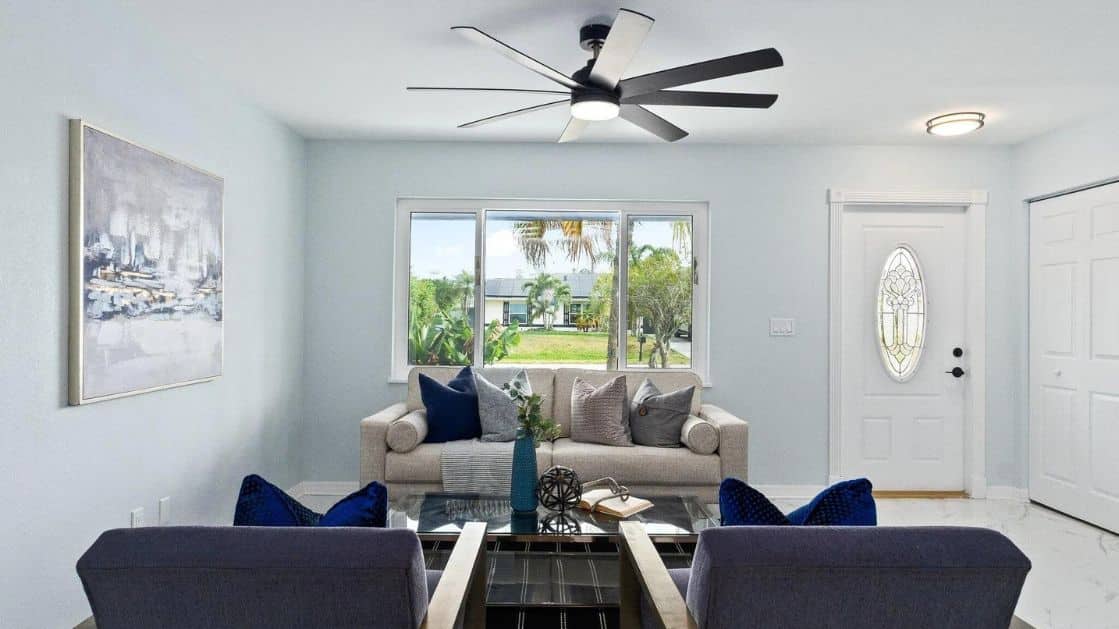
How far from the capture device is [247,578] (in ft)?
4.10

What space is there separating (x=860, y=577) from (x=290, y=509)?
120 cm

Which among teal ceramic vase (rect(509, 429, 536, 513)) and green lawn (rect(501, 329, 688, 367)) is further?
green lawn (rect(501, 329, 688, 367))

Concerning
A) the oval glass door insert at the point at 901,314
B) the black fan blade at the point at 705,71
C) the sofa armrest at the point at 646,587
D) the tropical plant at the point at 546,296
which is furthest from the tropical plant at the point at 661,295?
the sofa armrest at the point at 646,587

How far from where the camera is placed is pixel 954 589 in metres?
1.30

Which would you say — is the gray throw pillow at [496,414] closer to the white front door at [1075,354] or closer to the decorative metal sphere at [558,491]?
the decorative metal sphere at [558,491]

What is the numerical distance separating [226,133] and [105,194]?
1.18 metres

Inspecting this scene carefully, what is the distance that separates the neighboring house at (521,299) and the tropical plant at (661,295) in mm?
318

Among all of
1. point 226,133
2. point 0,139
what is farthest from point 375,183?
point 0,139

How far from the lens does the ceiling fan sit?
7.79 feet

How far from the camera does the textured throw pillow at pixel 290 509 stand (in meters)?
1.59

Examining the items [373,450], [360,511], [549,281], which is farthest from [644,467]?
[360,511]

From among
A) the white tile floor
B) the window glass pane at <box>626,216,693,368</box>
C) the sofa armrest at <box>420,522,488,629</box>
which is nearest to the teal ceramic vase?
the sofa armrest at <box>420,522,488,629</box>

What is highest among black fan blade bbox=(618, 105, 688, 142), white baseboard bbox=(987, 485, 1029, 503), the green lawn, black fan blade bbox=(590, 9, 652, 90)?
black fan blade bbox=(590, 9, 652, 90)

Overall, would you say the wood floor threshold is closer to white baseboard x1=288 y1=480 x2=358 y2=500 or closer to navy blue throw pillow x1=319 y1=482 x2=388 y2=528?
white baseboard x1=288 y1=480 x2=358 y2=500
